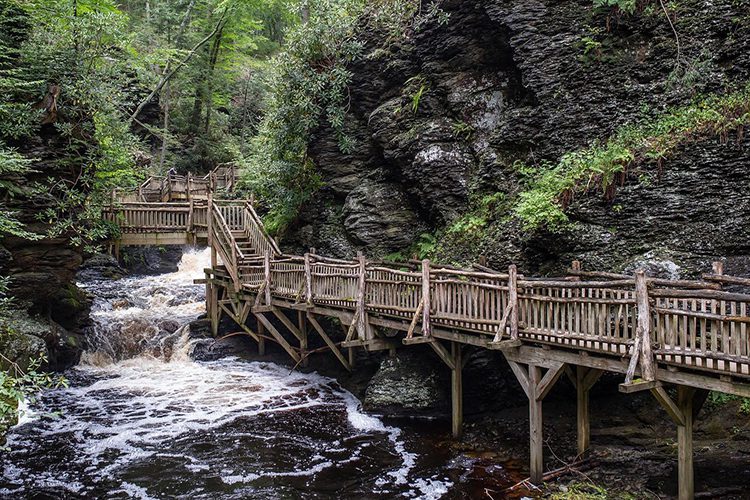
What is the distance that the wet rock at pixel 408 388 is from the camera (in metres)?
13.1

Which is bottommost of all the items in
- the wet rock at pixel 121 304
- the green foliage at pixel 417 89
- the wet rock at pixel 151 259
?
the wet rock at pixel 121 304

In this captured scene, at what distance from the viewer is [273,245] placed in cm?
1889

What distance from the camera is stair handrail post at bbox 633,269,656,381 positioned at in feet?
24.8

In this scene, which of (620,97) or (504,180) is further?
(504,180)

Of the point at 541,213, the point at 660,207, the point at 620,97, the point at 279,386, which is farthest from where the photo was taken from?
the point at 279,386

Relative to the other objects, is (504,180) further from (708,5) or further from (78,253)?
(78,253)

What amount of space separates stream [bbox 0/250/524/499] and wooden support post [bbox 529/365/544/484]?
1.03 metres

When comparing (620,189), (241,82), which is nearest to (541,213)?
Result: (620,189)

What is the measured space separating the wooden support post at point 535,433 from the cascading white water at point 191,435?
1.73 m

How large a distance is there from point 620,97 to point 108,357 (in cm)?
1811

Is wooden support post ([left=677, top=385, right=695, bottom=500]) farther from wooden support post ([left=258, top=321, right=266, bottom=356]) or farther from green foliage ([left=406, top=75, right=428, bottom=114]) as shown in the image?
wooden support post ([left=258, top=321, right=266, bottom=356])

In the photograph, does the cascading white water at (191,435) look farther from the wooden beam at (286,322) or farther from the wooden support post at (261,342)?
the wooden beam at (286,322)

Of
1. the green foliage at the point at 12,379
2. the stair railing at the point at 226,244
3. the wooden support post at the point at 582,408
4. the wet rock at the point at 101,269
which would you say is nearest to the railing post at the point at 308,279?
the stair railing at the point at 226,244

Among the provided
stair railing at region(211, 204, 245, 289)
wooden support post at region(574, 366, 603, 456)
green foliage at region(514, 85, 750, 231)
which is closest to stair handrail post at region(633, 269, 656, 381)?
wooden support post at region(574, 366, 603, 456)
